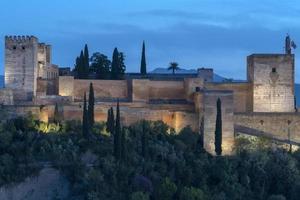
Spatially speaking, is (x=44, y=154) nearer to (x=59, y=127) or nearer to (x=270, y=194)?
(x=59, y=127)

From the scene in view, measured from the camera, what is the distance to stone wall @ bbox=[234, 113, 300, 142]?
41656 millimetres

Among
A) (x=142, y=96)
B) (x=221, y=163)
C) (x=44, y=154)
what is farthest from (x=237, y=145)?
(x=44, y=154)

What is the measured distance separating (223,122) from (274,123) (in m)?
2.82

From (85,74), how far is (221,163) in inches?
388

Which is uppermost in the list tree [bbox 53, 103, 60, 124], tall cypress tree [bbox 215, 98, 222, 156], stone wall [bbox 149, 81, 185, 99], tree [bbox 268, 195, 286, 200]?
stone wall [bbox 149, 81, 185, 99]

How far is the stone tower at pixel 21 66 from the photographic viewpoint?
42688mm

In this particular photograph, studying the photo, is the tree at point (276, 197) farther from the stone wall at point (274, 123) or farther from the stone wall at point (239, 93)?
the stone wall at point (239, 93)

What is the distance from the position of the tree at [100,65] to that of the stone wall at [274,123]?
7.76 meters

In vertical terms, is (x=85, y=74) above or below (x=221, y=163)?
above

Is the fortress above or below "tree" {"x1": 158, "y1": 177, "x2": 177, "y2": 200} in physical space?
above

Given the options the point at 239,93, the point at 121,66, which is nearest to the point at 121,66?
the point at 121,66

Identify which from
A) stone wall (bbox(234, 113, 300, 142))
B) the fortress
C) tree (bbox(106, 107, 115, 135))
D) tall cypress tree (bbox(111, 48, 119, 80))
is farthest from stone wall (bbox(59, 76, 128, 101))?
stone wall (bbox(234, 113, 300, 142))

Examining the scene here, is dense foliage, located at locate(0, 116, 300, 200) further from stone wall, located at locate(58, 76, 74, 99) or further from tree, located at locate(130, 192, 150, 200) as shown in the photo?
stone wall, located at locate(58, 76, 74, 99)

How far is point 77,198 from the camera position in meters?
36.2
